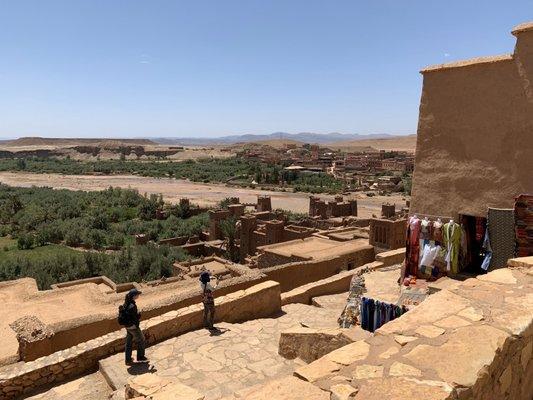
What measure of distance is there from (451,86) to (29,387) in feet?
27.2

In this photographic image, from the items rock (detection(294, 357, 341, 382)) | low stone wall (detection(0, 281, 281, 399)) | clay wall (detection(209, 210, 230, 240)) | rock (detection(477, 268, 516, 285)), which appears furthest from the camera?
clay wall (detection(209, 210, 230, 240))

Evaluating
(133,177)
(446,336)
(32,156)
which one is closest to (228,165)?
(133,177)

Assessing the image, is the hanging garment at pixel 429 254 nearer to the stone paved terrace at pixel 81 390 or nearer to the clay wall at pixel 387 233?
the stone paved terrace at pixel 81 390

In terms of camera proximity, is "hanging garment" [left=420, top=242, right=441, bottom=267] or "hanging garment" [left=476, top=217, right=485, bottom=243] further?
"hanging garment" [left=420, top=242, right=441, bottom=267]

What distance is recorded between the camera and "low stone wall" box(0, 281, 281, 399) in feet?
19.8

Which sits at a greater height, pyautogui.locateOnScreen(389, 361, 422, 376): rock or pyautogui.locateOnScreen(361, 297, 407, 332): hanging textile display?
pyautogui.locateOnScreen(389, 361, 422, 376): rock

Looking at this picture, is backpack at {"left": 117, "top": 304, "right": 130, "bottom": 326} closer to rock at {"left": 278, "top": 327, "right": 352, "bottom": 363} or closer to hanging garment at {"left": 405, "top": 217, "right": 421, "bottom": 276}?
rock at {"left": 278, "top": 327, "right": 352, "bottom": 363}

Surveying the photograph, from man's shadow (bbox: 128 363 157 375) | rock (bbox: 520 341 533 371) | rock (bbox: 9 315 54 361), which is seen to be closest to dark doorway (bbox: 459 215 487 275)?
rock (bbox: 520 341 533 371)

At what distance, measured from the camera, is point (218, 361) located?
20.9 feet

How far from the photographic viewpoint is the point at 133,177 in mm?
83812

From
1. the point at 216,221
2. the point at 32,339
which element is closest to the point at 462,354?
the point at 32,339

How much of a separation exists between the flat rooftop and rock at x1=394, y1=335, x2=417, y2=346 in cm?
1181

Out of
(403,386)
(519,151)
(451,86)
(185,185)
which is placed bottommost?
(185,185)

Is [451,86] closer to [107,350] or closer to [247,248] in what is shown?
[107,350]
